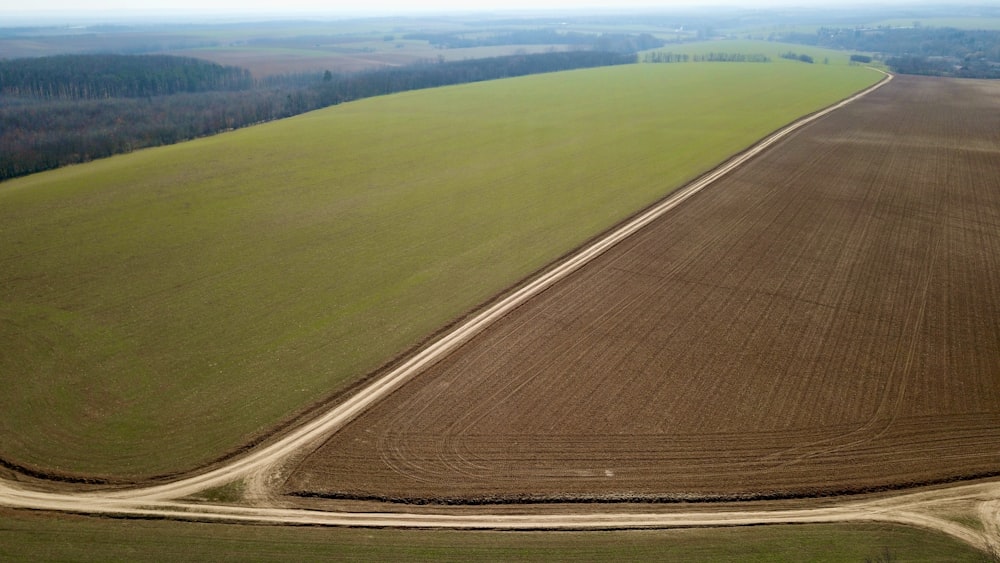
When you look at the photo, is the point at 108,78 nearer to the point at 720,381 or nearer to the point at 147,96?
the point at 147,96

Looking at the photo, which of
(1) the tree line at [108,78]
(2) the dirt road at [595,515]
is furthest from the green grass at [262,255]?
(1) the tree line at [108,78]

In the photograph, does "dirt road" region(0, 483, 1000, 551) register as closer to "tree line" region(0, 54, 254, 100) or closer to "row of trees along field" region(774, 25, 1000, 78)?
"tree line" region(0, 54, 254, 100)

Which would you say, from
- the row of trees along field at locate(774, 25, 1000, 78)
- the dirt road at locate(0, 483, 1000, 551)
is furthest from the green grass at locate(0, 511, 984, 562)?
the row of trees along field at locate(774, 25, 1000, 78)

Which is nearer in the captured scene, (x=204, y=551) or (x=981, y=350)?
(x=204, y=551)

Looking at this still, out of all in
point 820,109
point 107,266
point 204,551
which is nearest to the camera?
point 204,551

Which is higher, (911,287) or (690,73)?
(690,73)

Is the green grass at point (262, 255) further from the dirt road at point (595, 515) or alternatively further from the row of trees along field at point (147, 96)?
the row of trees along field at point (147, 96)

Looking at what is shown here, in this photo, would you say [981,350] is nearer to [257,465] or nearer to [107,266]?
[257,465]

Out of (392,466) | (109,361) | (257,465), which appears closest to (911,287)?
(392,466)
